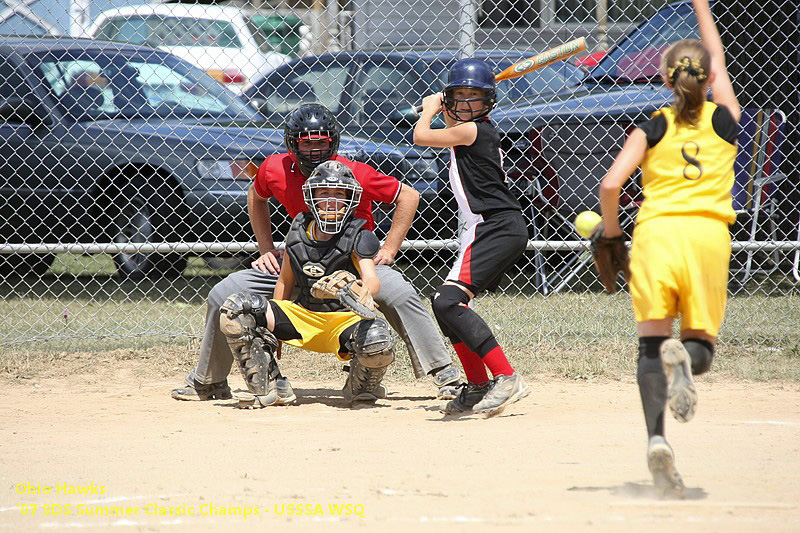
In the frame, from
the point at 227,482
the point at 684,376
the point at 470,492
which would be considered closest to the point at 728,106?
the point at 684,376

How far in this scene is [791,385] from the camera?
5645mm

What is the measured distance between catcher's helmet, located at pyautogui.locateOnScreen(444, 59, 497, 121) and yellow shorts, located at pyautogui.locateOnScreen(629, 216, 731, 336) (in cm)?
166

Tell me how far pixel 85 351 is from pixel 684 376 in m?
4.27

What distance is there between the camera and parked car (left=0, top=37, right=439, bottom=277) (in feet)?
24.5

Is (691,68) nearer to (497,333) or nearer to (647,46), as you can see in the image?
(497,333)

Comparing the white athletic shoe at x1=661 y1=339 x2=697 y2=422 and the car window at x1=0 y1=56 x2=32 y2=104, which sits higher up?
the car window at x1=0 y1=56 x2=32 y2=104

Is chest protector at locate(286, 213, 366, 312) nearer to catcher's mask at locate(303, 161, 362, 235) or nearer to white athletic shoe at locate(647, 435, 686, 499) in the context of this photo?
catcher's mask at locate(303, 161, 362, 235)

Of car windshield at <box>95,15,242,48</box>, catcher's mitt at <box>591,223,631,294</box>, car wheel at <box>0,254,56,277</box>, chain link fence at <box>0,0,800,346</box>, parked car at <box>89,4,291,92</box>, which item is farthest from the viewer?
A: car windshield at <box>95,15,242,48</box>

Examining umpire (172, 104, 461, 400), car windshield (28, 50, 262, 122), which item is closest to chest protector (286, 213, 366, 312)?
umpire (172, 104, 461, 400)

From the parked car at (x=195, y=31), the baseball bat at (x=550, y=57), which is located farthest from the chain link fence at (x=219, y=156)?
the parked car at (x=195, y=31)

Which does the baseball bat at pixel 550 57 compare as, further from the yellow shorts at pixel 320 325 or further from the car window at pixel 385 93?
the car window at pixel 385 93

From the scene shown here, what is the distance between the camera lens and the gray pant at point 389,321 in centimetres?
516

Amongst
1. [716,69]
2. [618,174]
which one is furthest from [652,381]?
[716,69]

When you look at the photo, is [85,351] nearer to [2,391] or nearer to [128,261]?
[2,391]
